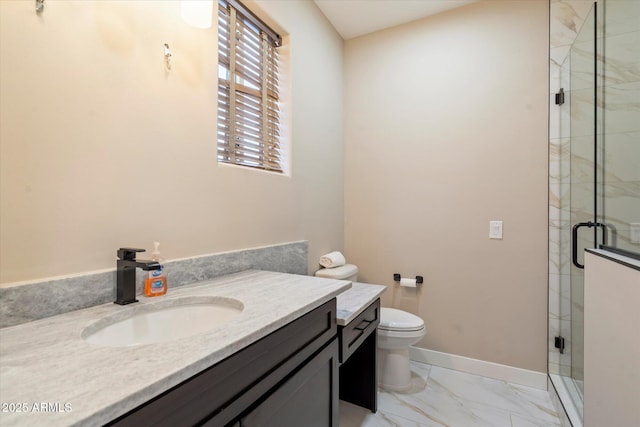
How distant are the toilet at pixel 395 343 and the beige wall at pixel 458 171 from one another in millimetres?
455

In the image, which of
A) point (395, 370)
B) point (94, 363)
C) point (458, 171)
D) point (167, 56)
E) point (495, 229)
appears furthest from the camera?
point (458, 171)

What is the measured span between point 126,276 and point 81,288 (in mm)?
117

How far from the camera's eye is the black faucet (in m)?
0.96

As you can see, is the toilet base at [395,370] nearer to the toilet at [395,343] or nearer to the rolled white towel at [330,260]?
the toilet at [395,343]

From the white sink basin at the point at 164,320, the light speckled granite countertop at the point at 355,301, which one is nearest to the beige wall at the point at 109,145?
the white sink basin at the point at 164,320

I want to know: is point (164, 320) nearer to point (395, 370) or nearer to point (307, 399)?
point (307, 399)

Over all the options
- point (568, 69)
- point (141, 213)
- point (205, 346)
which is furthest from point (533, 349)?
point (141, 213)

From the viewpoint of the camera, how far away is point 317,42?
2213mm

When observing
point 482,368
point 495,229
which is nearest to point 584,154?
point 495,229

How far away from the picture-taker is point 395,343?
1.85m

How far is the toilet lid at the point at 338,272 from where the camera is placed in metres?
2.09

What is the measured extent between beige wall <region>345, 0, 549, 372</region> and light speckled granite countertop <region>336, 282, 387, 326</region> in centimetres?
76

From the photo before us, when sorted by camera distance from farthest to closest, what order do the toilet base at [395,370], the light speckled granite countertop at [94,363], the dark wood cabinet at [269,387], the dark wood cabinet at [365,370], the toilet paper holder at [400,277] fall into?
the toilet paper holder at [400,277], the toilet base at [395,370], the dark wood cabinet at [365,370], the dark wood cabinet at [269,387], the light speckled granite countertop at [94,363]

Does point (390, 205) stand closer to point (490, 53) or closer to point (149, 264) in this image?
point (490, 53)
